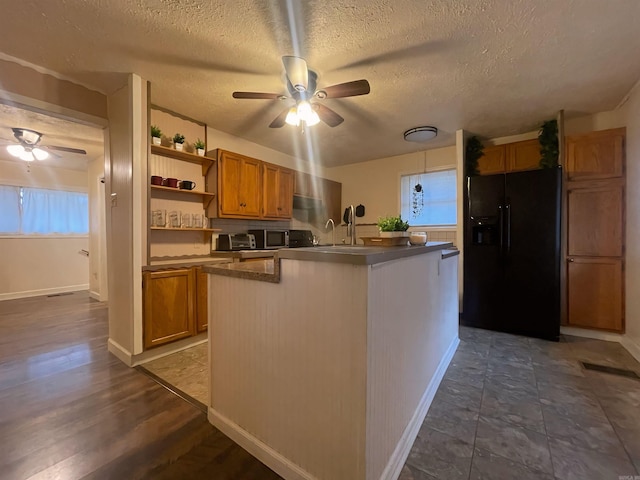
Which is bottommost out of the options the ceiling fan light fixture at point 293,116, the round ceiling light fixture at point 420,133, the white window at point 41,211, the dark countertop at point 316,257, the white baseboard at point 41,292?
the white baseboard at point 41,292

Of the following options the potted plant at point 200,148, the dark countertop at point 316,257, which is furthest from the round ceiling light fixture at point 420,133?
the potted plant at point 200,148

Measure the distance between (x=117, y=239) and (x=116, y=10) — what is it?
181 centimetres

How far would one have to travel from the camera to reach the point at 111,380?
7.27 ft

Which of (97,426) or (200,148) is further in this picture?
(200,148)

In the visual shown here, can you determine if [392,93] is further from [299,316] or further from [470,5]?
[299,316]

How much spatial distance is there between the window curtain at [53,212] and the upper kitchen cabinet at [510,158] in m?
7.32

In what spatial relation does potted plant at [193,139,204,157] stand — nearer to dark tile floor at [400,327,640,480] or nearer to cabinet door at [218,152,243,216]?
cabinet door at [218,152,243,216]

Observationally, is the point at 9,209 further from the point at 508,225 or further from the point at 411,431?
the point at 508,225

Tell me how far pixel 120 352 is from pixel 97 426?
3.48ft

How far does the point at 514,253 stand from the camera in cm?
324

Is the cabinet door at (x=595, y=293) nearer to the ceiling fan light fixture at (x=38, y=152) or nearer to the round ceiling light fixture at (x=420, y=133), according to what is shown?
the round ceiling light fixture at (x=420, y=133)

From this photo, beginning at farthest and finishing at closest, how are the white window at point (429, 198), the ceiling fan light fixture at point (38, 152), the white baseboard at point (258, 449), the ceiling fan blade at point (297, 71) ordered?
the white window at point (429, 198)
the ceiling fan light fixture at point (38, 152)
the ceiling fan blade at point (297, 71)
the white baseboard at point (258, 449)

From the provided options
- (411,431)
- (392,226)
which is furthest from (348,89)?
(411,431)

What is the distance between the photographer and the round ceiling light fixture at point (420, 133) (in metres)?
3.52
